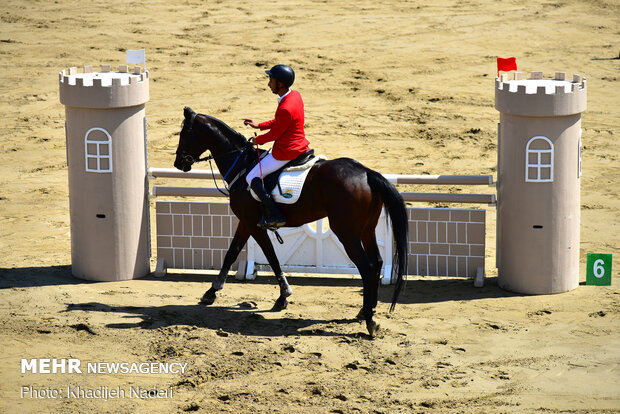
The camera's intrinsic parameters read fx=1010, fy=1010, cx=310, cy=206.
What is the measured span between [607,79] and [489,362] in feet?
37.0

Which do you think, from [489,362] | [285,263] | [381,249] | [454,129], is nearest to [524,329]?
[489,362]

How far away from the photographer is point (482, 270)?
1147 centimetres

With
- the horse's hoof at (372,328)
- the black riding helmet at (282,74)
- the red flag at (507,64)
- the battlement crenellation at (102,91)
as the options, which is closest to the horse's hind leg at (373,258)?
the horse's hoof at (372,328)

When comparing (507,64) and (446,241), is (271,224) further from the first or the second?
(507,64)

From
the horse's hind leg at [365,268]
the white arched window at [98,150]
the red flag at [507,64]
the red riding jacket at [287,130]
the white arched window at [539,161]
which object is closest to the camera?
the horse's hind leg at [365,268]

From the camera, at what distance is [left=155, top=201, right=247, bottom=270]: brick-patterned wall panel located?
11.8 metres

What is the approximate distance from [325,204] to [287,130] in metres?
0.84

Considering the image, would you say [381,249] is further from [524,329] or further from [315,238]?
[524,329]

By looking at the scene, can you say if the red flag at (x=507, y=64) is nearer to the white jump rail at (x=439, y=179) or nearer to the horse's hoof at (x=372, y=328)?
the white jump rail at (x=439, y=179)

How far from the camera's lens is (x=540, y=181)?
1086 cm

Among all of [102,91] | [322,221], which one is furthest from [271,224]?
[102,91]

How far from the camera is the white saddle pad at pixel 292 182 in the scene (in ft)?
33.6

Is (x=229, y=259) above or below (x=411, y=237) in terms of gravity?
below

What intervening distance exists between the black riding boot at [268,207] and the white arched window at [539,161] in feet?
8.98
